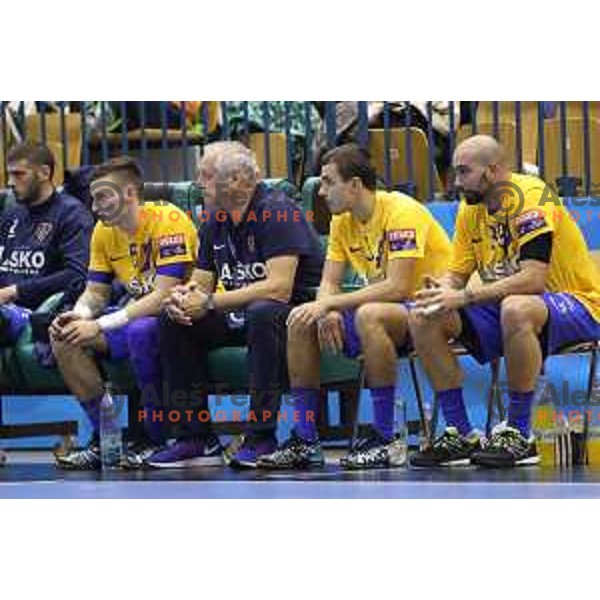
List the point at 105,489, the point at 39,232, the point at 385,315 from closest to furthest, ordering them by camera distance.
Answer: the point at 105,489, the point at 385,315, the point at 39,232

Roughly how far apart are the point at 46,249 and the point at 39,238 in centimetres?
6

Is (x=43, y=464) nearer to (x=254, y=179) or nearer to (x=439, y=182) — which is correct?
(x=254, y=179)

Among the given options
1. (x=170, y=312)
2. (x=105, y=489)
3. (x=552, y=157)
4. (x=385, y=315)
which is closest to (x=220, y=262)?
(x=170, y=312)

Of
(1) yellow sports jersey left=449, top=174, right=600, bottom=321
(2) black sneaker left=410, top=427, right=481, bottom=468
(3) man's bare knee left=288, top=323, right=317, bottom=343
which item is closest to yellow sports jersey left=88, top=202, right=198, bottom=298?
(3) man's bare knee left=288, top=323, right=317, bottom=343

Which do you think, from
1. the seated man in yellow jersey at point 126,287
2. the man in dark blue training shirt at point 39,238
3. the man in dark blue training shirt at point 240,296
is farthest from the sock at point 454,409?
the man in dark blue training shirt at point 39,238

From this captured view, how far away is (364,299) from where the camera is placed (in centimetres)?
815

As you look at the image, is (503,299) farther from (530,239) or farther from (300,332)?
(300,332)

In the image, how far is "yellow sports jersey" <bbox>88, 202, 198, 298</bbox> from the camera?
345 inches

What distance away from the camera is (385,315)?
8.04 meters

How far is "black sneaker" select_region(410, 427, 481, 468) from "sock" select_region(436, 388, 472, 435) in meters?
0.03

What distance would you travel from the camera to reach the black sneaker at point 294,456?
8.20m

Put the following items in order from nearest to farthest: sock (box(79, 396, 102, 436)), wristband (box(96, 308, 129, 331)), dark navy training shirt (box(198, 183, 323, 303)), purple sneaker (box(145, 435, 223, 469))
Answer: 1. dark navy training shirt (box(198, 183, 323, 303))
2. purple sneaker (box(145, 435, 223, 469))
3. wristband (box(96, 308, 129, 331))
4. sock (box(79, 396, 102, 436))

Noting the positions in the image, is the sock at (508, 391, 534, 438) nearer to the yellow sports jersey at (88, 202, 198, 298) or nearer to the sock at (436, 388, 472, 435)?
the sock at (436, 388, 472, 435)

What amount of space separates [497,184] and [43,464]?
8.33 ft
